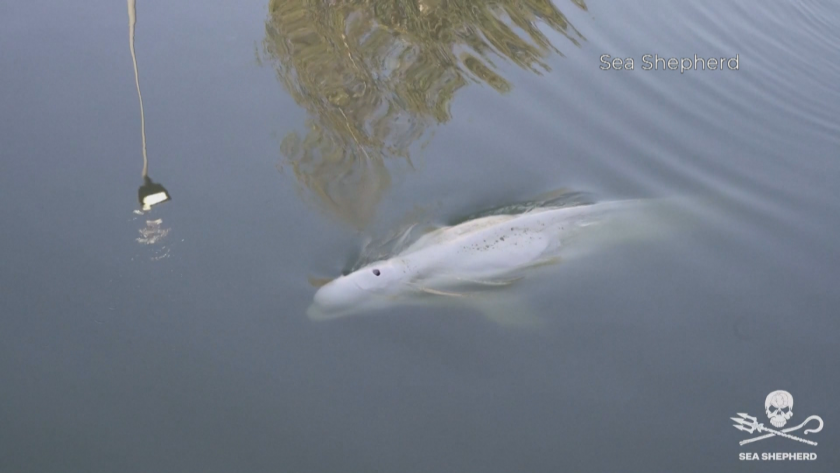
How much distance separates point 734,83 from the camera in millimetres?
7512

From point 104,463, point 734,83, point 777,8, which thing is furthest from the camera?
point 777,8

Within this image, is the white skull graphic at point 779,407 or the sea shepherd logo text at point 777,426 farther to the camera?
the white skull graphic at point 779,407

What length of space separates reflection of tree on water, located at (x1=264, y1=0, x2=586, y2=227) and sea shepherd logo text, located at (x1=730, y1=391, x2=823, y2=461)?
2.83 m

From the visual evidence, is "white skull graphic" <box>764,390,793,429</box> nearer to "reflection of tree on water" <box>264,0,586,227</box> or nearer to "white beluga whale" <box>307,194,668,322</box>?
"white beluga whale" <box>307,194,668,322</box>

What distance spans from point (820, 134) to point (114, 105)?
6.27m

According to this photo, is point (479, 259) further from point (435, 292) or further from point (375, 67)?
point (375, 67)

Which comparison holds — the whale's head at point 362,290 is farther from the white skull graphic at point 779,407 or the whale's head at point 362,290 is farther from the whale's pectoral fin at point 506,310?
the white skull graphic at point 779,407

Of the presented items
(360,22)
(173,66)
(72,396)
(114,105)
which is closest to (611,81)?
(360,22)

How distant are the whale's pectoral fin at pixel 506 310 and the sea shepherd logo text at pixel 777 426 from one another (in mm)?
1368

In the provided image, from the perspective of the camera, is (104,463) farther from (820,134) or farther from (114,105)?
(820,134)

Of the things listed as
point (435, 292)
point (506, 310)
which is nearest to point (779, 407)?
point (506, 310)

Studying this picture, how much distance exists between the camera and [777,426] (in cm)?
447

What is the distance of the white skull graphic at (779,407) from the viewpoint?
14.8 feet

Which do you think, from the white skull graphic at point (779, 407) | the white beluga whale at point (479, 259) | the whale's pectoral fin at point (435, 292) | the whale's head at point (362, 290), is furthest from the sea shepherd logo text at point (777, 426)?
the whale's head at point (362, 290)
